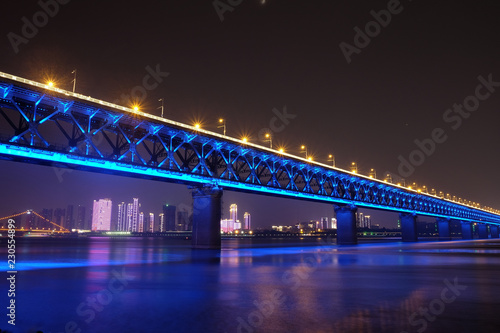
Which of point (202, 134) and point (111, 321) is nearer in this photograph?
point (111, 321)

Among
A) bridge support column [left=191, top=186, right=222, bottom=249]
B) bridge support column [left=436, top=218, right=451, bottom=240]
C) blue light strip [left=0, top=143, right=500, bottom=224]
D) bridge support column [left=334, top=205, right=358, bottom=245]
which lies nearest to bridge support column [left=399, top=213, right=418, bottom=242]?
bridge support column [left=334, top=205, right=358, bottom=245]

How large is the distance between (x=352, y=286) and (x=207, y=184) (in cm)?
4124

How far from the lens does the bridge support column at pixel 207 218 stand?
50.9 meters

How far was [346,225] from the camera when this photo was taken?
90.9 m

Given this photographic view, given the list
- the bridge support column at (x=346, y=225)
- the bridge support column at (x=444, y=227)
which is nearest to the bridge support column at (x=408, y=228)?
the bridge support column at (x=346, y=225)

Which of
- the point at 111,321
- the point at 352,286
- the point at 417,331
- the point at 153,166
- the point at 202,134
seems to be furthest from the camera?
the point at 202,134

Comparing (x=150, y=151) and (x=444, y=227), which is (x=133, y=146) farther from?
(x=444, y=227)

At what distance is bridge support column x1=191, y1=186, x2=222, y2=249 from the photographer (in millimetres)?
50906

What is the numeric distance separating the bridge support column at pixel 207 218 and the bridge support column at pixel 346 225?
4379 cm

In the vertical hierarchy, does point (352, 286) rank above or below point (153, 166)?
below

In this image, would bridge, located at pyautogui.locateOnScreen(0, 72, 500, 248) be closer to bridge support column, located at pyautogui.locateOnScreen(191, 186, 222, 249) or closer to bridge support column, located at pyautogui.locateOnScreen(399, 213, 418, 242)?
bridge support column, located at pyautogui.locateOnScreen(191, 186, 222, 249)

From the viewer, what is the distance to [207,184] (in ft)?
182

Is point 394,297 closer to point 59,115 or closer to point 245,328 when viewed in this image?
point 245,328

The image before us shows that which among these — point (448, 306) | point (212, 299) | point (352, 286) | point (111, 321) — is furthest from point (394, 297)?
point (111, 321)
